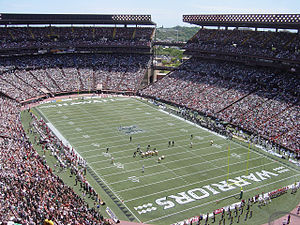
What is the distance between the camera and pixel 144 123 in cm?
4100

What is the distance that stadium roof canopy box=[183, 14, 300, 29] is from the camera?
4496cm

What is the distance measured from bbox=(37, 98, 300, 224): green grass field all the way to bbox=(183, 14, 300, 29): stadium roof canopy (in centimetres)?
2026

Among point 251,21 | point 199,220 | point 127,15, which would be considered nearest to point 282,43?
point 251,21

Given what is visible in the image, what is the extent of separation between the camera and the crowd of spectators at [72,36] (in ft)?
200

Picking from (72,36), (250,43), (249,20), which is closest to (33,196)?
(249,20)

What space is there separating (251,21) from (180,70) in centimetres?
1671

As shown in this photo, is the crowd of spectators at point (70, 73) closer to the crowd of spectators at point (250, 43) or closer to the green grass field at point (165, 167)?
the crowd of spectators at point (250, 43)

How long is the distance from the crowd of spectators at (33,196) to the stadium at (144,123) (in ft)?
0.33

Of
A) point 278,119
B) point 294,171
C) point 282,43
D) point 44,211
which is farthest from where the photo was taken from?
point 282,43

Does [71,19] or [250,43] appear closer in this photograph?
[250,43]

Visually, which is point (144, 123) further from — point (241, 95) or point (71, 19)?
point (71, 19)

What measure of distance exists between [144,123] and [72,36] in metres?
34.6

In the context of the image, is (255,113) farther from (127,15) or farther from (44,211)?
(127,15)

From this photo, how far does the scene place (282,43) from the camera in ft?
159
